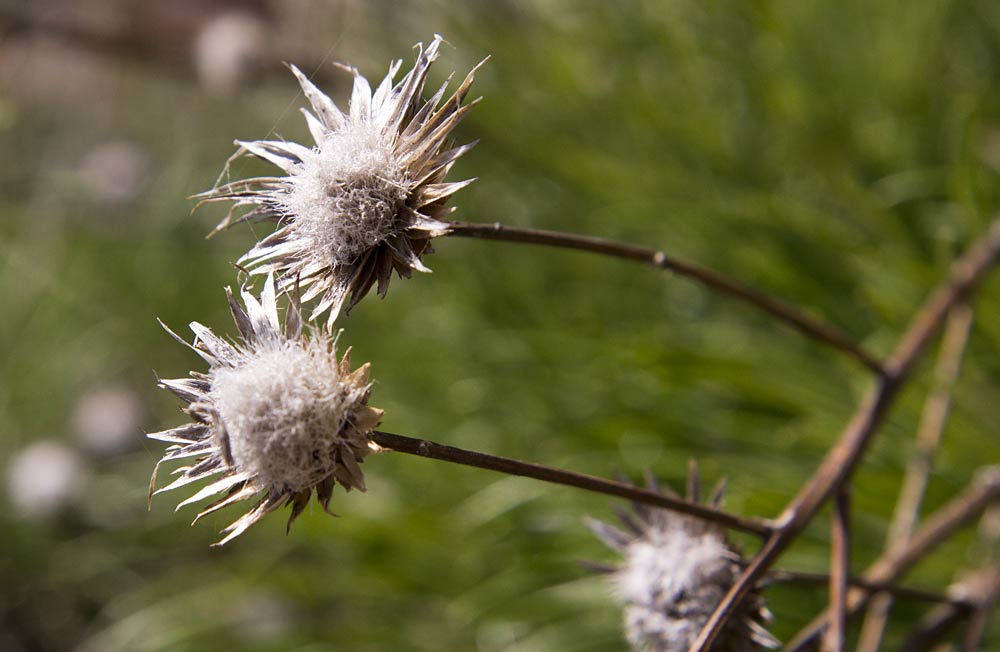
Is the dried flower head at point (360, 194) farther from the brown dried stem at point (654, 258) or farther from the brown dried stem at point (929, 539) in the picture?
the brown dried stem at point (929, 539)

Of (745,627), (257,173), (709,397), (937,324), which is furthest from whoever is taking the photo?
(257,173)

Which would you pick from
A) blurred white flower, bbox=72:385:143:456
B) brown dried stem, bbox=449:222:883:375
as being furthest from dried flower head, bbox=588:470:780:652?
blurred white flower, bbox=72:385:143:456

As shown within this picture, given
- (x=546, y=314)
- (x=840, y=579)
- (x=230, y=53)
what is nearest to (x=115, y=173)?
(x=230, y=53)

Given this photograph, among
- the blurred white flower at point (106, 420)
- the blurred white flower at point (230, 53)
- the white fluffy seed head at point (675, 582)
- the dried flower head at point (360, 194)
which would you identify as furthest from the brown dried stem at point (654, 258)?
the blurred white flower at point (106, 420)

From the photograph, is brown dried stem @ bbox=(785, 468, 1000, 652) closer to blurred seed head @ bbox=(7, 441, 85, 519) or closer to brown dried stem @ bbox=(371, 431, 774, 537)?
brown dried stem @ bbox=(371, 431, 774, 537)

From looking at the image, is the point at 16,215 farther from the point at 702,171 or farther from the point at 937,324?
the point at 937,324

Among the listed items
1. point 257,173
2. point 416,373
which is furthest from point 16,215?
point 416,373
